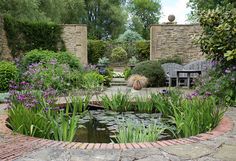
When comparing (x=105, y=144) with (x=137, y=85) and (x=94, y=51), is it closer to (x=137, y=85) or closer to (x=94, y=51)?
(x=137, y=85)

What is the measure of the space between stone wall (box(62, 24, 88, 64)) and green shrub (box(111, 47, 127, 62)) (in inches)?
138

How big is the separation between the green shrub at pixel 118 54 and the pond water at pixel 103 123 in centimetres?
1117

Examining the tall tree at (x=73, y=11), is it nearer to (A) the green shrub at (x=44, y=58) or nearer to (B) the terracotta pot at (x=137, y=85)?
(A) the green shrub at (x=44, y=58)

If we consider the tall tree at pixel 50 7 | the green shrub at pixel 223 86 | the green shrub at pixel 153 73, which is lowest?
the green shrub at pixel 223 86

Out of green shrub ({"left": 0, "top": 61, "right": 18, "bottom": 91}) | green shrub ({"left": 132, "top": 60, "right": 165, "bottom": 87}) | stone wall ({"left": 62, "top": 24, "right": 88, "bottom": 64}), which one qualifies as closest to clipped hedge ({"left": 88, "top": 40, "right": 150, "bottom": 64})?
stone wall ({"left": 62, "top": 24, "right": 88, "bottom": 64})

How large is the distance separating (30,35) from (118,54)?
17.8 feet

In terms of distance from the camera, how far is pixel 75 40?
43.6ft

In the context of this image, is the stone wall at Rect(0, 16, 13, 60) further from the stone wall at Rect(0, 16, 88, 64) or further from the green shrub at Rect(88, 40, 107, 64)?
the green shrub at Rect(88, 40, 107, 64)

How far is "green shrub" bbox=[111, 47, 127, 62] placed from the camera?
54.2 feet

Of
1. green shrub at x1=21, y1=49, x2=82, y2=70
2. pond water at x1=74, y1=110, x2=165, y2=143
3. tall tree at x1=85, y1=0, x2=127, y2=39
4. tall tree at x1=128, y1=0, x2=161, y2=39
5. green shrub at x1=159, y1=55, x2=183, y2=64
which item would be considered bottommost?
pond water at x1=74, y1=110, x2=165, y2=143

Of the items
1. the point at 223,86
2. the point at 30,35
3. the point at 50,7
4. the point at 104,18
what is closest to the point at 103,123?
the point at 223,86

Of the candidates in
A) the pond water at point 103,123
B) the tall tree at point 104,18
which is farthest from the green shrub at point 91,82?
the tall tree at point 104,18

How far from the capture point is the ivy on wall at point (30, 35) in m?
12.0

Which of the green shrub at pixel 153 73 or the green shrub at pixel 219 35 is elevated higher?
the green shrub at pixel 219 35
